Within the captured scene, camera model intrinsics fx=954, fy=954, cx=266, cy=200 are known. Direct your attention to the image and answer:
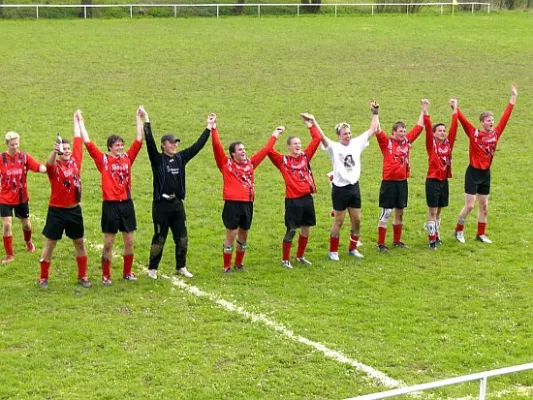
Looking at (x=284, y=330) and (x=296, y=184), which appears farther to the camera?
(x=296, y=184)

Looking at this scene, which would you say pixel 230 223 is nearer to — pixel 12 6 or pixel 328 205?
A: pixel 328 205

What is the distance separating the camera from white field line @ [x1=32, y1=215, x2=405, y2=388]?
34.8 ft

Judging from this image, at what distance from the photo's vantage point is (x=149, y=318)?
488 inches

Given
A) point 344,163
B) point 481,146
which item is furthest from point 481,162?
point 344,163

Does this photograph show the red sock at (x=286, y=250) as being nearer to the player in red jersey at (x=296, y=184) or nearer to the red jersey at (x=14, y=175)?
the player in red jersey at (x=296, y=184)

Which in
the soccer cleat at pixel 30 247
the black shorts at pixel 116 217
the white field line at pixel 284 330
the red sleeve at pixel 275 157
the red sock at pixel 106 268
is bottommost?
the white field line at pixel 284 330

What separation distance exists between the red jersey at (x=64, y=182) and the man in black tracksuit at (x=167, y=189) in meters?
1.09

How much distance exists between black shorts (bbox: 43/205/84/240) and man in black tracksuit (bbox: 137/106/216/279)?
116 centimetres

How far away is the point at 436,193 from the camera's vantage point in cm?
1565

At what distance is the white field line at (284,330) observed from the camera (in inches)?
418

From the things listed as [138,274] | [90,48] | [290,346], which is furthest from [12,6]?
[290,346]

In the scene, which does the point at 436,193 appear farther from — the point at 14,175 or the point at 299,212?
the point at 14,175

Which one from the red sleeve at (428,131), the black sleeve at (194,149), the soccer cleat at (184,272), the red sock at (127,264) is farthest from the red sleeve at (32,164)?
the red sleeve at (428,131)

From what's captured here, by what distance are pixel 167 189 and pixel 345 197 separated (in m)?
2.90
